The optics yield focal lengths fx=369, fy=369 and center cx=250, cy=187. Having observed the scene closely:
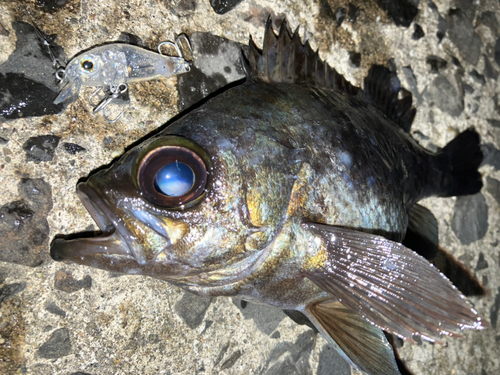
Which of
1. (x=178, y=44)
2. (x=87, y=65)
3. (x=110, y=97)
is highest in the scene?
(x=178, y=44)

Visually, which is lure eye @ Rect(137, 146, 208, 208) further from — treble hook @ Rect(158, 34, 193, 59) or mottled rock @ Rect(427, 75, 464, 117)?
mottled rock @ Rect(427, 75, 464, 117)

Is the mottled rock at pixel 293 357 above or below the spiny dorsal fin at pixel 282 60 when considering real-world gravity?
below

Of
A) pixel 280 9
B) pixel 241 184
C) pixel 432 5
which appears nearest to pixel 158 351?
pixel 241 184

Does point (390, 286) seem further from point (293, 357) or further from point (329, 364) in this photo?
point (329, 364)

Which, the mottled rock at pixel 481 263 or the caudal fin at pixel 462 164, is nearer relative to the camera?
the caudal fin at pixel 462 164

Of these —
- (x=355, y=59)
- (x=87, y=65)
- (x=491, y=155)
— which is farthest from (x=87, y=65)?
(x=491, y=155)

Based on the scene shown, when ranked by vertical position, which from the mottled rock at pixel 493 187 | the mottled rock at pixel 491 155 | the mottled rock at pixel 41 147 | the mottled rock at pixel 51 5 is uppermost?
the mottled rock at pixel 51 5

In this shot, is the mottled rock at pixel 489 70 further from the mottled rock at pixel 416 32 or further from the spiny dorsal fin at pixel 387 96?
the spiny dorsal fin at pixel 387 96

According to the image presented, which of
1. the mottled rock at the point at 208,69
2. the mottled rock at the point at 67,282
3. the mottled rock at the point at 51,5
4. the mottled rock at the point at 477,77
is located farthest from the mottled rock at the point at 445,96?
the mottled rock at the point at 67,282
